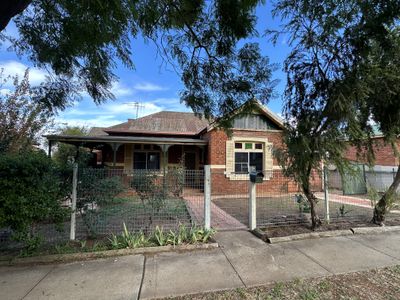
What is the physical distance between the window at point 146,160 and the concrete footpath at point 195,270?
1113 cm

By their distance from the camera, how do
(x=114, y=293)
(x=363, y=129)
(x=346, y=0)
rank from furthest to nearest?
(x=363, y=129), (x=346, y=0), (x=114, y=293)

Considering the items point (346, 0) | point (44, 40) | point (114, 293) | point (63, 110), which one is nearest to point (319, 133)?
point (346, 0)

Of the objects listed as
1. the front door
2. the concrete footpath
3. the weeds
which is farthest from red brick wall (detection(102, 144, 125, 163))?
the concrete footpath

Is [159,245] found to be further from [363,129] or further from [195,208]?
[363,129]

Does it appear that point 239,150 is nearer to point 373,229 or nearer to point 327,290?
point 373,229

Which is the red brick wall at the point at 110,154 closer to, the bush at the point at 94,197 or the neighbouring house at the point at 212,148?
the neighbouring house at the point at 212,148

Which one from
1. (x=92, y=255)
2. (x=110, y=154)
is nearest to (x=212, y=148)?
(x=110, y=154)

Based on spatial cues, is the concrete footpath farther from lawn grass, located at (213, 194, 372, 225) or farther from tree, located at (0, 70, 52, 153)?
tree, located at (0, 70, 52, 153)

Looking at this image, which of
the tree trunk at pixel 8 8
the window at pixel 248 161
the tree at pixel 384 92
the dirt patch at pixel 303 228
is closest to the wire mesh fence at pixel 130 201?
the dirt patch at pixel 303 228

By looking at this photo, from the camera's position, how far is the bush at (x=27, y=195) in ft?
14.4

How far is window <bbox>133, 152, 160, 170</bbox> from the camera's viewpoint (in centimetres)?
1593

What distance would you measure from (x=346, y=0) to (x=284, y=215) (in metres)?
5.12

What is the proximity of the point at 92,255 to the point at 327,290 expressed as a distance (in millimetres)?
3882

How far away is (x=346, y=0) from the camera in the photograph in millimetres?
4672
